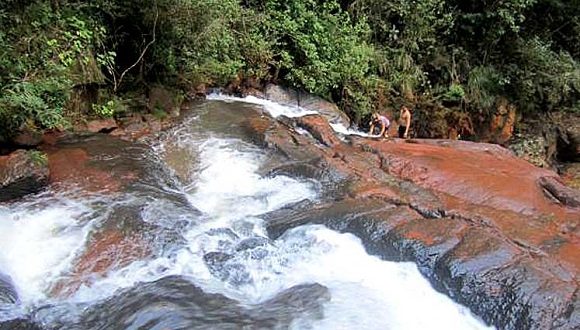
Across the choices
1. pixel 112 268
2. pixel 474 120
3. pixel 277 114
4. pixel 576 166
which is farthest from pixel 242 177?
pixel 576 166

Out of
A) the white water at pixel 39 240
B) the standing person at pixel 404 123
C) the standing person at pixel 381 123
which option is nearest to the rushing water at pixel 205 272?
the white water at pixel 39 240

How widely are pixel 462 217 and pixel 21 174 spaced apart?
4.74 metres

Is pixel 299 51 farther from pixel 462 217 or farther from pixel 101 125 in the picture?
pixel 462 217

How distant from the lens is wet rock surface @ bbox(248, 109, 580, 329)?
4.73 m

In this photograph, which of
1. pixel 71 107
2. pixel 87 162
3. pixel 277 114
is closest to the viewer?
pixel 87 162

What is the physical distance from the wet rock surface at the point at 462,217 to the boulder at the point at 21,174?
258cm

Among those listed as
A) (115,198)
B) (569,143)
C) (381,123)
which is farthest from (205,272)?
(569,143)

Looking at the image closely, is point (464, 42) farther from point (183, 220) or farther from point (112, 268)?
point (112, 268)

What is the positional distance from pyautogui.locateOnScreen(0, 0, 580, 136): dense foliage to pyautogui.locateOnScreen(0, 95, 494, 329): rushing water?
4.92 ft

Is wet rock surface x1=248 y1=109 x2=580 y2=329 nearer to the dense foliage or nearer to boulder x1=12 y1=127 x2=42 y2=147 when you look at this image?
the dense foliage

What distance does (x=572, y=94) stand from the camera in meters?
14.4

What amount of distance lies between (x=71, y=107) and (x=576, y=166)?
1201 centimetres

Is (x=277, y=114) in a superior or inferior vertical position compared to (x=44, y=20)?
inferior

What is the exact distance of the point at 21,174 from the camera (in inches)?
237
